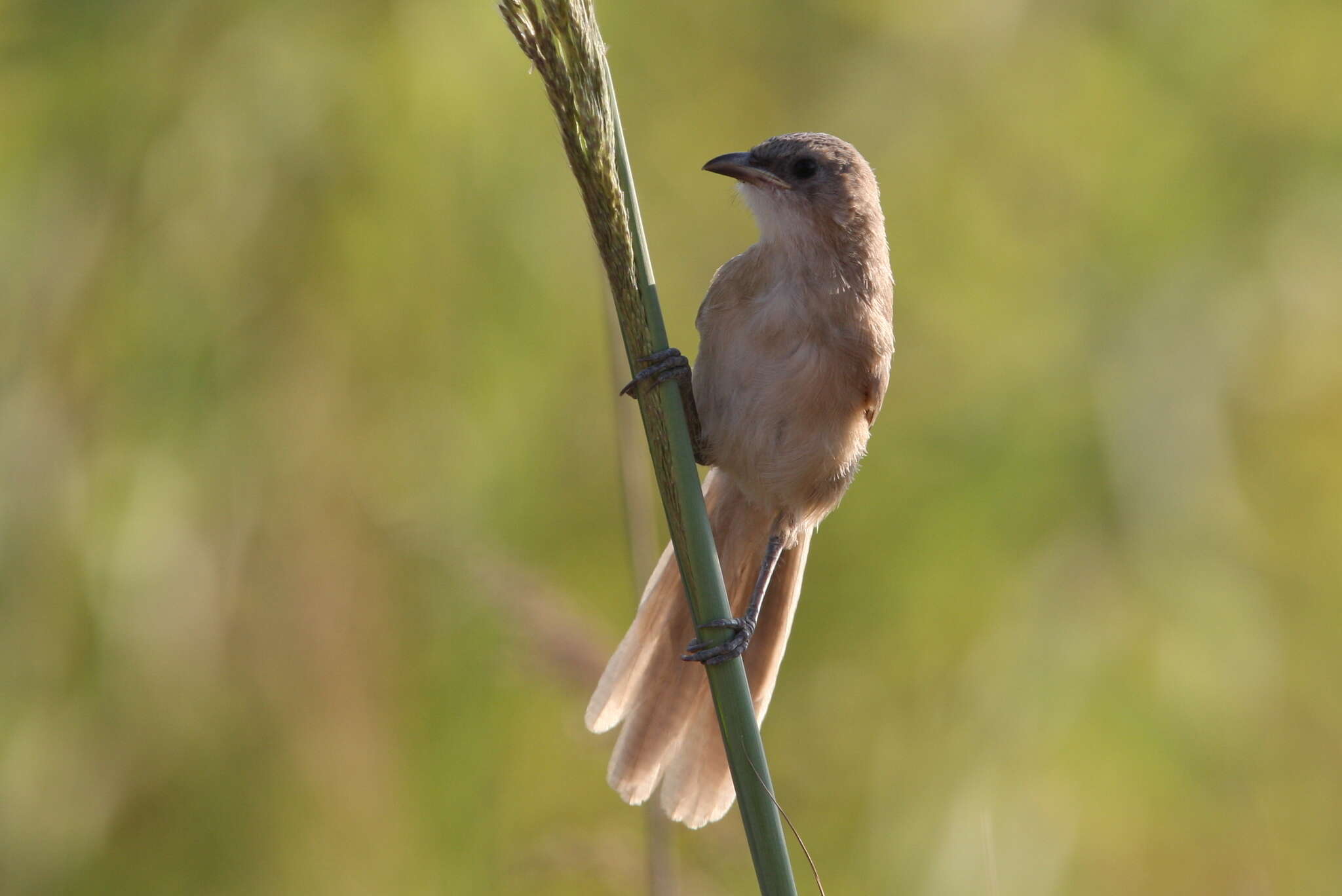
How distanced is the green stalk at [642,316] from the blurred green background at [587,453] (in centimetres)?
75

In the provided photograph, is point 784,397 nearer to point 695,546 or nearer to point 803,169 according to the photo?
point 803,169

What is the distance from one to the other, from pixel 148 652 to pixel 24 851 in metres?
0.45

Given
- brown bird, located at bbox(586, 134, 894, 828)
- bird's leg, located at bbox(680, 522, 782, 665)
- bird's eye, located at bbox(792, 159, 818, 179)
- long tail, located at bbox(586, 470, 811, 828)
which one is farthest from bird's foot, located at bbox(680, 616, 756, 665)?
bird's eye, located at bbox(792, 159, 818, 179)

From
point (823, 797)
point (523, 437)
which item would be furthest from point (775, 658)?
point (523, 437)

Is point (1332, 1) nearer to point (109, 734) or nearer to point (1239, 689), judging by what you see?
point (1239, 689)

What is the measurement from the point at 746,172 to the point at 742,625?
129 centimetres

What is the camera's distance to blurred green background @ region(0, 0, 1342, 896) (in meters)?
2.59

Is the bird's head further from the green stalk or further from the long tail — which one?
the green stalk

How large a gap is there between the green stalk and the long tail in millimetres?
651

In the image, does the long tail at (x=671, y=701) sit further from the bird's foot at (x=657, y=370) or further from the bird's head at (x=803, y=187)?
the bird's head at (x=803, y=187)

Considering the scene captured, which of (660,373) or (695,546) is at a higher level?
(660,373)

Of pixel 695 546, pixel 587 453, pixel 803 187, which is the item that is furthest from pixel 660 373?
pixel 587 453

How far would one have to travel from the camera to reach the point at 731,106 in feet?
11.6

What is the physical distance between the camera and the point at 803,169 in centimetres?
289
